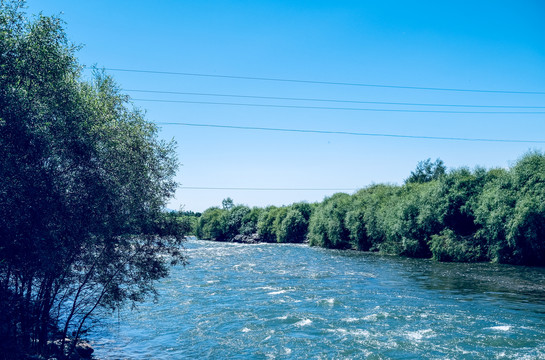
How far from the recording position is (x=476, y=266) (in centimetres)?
4897

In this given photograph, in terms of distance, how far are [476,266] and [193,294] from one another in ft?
116

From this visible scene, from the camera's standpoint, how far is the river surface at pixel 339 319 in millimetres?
20031

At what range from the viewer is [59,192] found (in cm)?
1445

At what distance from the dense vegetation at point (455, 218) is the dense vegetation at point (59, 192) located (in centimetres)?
4511

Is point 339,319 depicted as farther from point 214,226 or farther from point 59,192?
point 214,226

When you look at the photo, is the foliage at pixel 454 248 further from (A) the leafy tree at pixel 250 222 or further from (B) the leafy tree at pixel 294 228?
(A) the leafy tree at pixel 250 222

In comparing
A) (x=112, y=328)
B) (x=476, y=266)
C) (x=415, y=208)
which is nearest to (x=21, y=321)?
(x=112, y=328)

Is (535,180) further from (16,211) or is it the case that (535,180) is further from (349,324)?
(16,211)

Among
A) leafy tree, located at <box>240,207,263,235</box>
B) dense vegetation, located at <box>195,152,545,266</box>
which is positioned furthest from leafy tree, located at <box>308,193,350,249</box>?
leafy tree, located at <box>240,207,263,235</box>

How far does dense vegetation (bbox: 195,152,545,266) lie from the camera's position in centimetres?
4741

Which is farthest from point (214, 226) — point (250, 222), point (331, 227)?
point (331, 227)

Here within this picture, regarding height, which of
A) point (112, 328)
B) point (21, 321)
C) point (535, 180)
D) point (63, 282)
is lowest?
point (112, 328)

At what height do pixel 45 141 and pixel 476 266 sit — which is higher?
pixel 45 141

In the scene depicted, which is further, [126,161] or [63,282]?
[126,161]
